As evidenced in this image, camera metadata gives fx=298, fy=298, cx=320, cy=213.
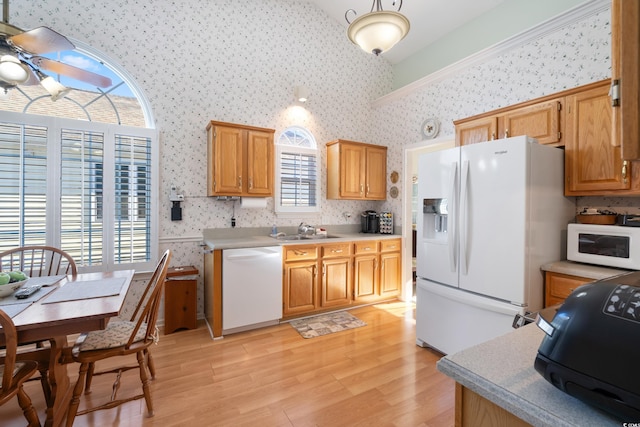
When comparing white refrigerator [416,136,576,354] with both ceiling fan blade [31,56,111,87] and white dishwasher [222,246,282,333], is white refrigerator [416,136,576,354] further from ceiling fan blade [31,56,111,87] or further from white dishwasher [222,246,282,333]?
ceiling fan blade [31,56,111,87]

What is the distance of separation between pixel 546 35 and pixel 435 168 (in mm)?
1635

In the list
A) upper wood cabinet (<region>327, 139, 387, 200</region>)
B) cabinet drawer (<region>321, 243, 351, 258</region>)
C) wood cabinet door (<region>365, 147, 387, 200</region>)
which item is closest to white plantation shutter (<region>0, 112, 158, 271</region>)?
cabinet drawer (<region>321, 243, 351, 258</region>)

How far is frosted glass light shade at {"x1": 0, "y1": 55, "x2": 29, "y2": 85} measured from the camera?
177cm

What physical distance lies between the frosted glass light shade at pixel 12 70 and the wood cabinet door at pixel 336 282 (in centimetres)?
295

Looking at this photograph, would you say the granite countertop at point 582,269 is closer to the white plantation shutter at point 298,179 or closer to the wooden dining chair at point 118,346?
the wooden dining chair at point 118,346

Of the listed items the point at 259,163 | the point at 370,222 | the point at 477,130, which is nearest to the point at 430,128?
the point at 477,130

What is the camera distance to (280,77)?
4.04 m

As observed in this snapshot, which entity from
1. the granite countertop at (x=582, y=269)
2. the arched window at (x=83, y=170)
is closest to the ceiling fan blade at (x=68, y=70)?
the arched window at (x=83, y=170)

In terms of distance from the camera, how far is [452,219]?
8.24ft

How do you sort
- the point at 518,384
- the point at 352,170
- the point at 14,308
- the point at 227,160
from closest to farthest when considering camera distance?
the point at 518,384
the point at 14,308
the point at 227,160
the point at 352,170

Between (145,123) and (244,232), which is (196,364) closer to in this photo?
(244,232)

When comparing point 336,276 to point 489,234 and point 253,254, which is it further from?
point 489,234

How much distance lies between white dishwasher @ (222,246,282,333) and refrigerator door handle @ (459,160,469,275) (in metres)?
1.83

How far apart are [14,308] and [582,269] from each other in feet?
11.3
